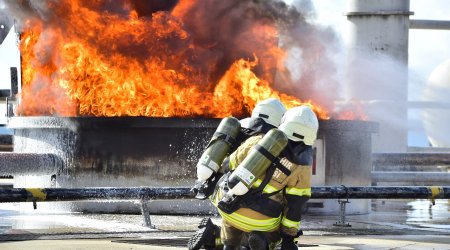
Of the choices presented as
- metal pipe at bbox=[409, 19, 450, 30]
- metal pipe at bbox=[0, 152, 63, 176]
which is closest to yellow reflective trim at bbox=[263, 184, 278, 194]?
metal pipe at bbox=[0, 152, 63, 176]

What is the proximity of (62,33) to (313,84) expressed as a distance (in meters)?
5.30

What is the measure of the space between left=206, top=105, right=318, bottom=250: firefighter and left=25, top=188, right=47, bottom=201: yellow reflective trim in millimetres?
5019

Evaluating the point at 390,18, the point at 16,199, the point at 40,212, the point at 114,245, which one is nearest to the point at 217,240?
the point at 114,245

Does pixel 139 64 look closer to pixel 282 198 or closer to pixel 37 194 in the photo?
pixel 37 194

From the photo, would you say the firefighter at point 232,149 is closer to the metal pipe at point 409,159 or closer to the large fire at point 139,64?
the large fire at point 139,64

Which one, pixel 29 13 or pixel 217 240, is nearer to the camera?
pixel 217 240

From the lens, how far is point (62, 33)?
1795 cm

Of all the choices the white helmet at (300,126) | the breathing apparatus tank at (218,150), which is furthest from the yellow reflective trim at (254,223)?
the white helmet at (300,126)

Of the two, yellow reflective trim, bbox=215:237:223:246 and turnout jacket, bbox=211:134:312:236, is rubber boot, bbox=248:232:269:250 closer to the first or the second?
turnout jacket, bbox=211:134:312:236

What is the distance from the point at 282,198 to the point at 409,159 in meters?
14.7

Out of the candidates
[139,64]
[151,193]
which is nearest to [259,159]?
[151,193]

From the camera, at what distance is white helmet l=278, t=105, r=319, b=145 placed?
29.1ft

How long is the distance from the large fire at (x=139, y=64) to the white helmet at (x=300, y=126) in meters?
8.56

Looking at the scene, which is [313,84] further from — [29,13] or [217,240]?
[217,240]
